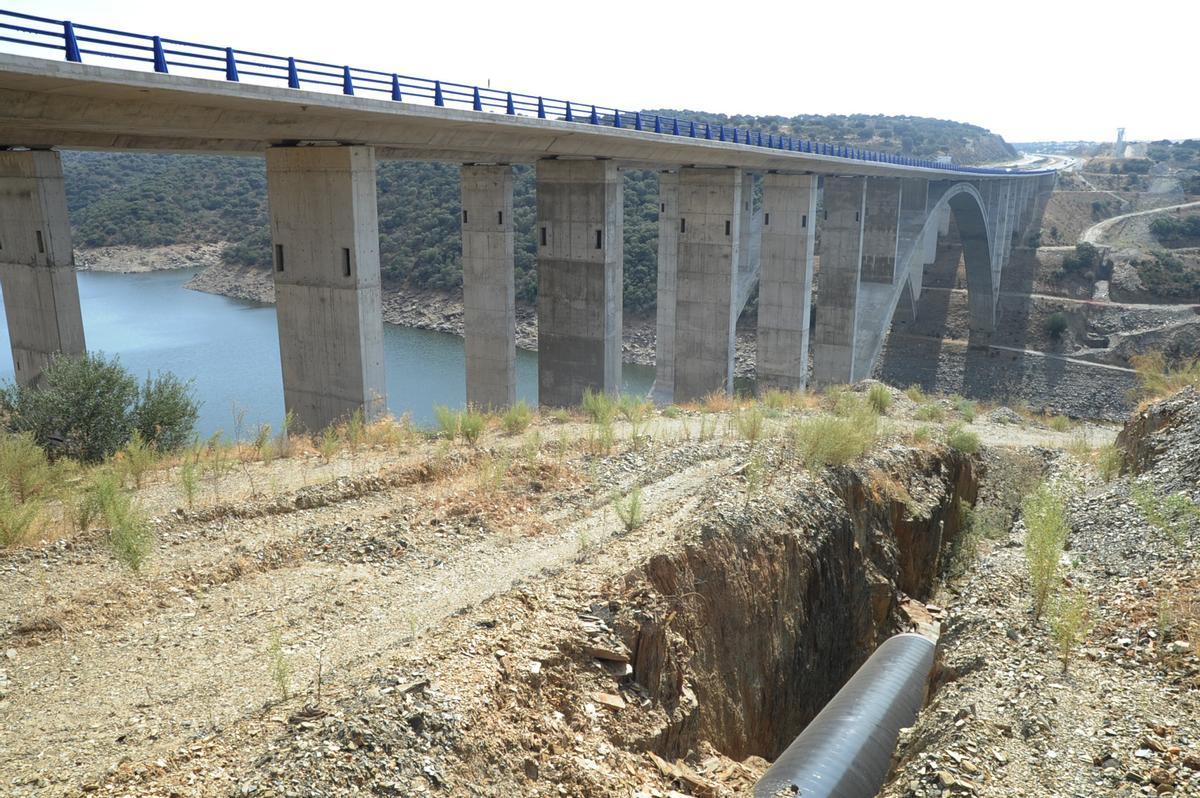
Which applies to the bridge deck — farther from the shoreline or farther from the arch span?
the arch span

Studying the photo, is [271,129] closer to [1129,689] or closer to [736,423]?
[736,423]

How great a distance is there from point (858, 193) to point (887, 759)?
30305 mm

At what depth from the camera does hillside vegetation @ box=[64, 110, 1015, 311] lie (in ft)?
175

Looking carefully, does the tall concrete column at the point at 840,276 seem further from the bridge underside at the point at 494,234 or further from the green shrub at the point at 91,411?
the green shrub at the point at 91,411

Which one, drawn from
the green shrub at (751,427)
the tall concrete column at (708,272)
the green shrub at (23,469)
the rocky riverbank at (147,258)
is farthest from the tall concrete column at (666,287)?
the rocky riverbank at (147,258)

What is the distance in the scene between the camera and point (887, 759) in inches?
342

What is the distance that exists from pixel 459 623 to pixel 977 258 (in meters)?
54.7

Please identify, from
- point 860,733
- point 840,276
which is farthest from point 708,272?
point 860,733

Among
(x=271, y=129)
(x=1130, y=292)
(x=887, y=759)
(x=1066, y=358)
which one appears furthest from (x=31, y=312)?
(x=1130, y=292)

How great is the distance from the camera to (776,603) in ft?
34.4

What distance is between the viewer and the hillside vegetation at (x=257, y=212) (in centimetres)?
5334

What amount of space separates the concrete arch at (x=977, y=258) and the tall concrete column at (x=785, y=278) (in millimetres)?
23162

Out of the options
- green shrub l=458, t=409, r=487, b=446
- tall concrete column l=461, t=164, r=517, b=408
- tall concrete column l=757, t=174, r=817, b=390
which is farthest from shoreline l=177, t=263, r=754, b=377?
green shrub l=458, t=409, r=487, b=446

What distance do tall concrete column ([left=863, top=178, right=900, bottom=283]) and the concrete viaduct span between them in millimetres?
86
